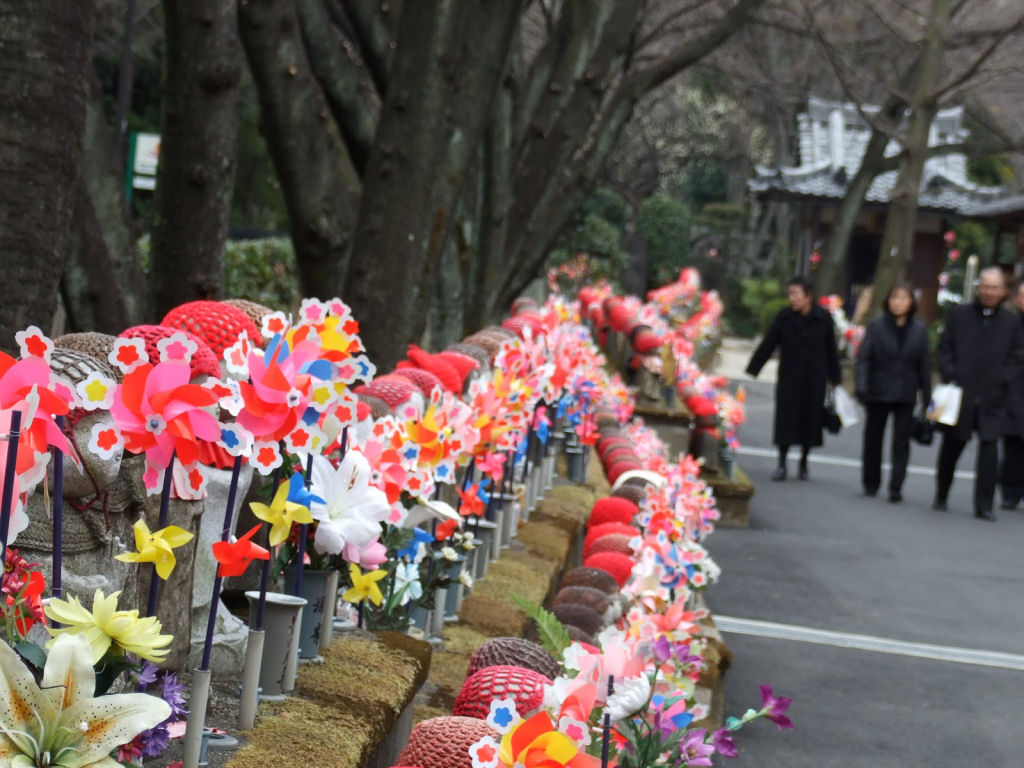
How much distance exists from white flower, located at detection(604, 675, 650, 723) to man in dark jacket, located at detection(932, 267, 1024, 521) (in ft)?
34.2

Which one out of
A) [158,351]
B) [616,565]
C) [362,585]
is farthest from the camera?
[616,565]

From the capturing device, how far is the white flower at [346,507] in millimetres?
2777

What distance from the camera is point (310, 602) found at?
2.96 m

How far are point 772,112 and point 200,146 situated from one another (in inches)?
1513

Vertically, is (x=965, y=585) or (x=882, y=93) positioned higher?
(x=882, y=93)

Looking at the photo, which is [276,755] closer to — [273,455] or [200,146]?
[273,455]

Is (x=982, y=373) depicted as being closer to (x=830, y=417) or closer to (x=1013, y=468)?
(x=1013, y=468)

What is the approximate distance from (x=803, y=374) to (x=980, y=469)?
195 centimetres

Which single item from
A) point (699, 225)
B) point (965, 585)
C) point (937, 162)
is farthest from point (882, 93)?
point (965, 585)

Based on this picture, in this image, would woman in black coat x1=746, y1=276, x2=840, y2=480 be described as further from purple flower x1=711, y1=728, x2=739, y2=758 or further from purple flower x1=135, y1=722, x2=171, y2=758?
purple flower x1=135, y1=722, x2=171, y2=758

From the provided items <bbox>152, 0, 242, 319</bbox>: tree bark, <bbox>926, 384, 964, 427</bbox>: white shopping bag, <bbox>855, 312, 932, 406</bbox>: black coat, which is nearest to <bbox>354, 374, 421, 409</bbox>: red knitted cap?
<bbox>152, 0, 242, 319</bbox>: tree bark

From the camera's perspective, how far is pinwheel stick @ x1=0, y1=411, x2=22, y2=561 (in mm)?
1827

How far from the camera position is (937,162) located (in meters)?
39.4

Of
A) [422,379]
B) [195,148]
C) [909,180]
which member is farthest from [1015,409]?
[909,180]
